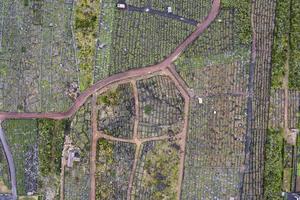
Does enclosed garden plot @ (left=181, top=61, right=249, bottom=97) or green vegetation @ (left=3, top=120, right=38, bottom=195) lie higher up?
enclosed garden plot @ (left=181, top=61, right=249, bottom=97)

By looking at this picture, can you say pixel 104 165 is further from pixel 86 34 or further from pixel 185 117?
pixel 86 34

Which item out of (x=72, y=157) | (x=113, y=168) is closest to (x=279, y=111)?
(x=113, y=168)

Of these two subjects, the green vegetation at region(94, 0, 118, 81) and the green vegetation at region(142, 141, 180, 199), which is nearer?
the green vegetation at region(94, 0, 118, 81)

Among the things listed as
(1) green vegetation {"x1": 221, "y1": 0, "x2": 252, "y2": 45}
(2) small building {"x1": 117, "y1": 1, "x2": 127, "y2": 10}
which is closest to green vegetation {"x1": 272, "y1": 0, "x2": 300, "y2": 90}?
(1) green vegetation {"x1": 221, "y1": 0, "x2": 252, "y2": 45}

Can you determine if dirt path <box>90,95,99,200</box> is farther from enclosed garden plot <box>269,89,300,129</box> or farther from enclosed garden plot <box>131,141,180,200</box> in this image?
enclosed garden plot <box>269,89,300,129</box>

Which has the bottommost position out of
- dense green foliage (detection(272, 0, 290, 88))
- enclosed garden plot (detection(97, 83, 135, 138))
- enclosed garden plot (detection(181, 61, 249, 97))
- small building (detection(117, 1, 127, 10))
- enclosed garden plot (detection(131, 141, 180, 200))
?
enclosed garden plot (detection(131, 141, 180, 200))

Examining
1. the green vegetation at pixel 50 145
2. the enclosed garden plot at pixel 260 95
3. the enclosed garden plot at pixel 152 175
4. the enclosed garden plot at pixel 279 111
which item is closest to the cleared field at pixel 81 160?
the green vegetation at pixel 50 145
